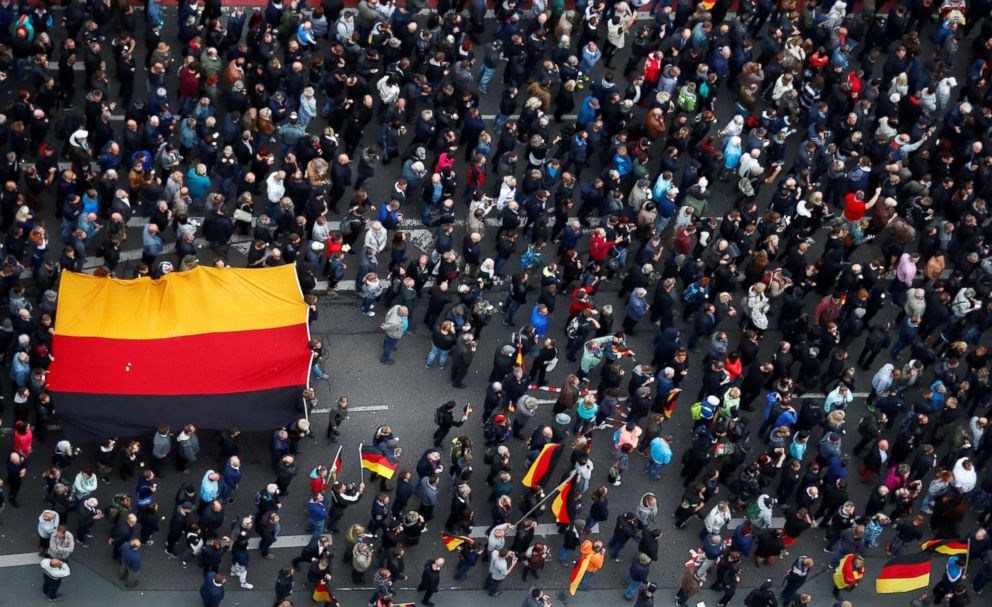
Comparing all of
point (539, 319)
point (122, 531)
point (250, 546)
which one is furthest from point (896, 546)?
point (122, 531)

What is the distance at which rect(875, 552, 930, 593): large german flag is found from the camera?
3105cm

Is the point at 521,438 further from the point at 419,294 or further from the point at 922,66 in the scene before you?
the point at 922,66

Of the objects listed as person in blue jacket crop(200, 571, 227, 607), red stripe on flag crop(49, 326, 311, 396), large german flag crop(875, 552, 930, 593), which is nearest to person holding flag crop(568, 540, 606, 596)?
large german flag crop(875, 552, 930, 593)

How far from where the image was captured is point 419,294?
34656 mm

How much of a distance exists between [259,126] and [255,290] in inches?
173

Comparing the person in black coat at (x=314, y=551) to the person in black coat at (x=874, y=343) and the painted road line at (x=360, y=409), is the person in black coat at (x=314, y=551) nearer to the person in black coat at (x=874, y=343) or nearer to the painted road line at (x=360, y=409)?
the painted road line at (x=360, y=409)

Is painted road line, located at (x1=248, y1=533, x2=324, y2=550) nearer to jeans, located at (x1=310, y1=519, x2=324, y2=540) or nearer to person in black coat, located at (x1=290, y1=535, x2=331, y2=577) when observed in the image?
jeans, located at (x1=310, y1=519, x2=324, y2=540)

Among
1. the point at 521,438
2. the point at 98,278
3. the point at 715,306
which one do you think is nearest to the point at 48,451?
the point at 98,278

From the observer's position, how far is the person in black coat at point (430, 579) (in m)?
29.7

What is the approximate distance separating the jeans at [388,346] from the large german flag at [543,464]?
3.72m

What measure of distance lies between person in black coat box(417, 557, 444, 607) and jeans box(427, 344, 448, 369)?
177 inches

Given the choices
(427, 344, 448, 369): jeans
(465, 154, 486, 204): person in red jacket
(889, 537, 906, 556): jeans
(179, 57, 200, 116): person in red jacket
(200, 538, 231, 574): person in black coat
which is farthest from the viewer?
(179, 57, 200, 116): person in red jacket

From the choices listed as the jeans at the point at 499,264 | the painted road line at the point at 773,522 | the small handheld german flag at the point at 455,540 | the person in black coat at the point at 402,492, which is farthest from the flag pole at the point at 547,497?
the jeans at the point at 499,264

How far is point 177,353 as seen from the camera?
31.1m
